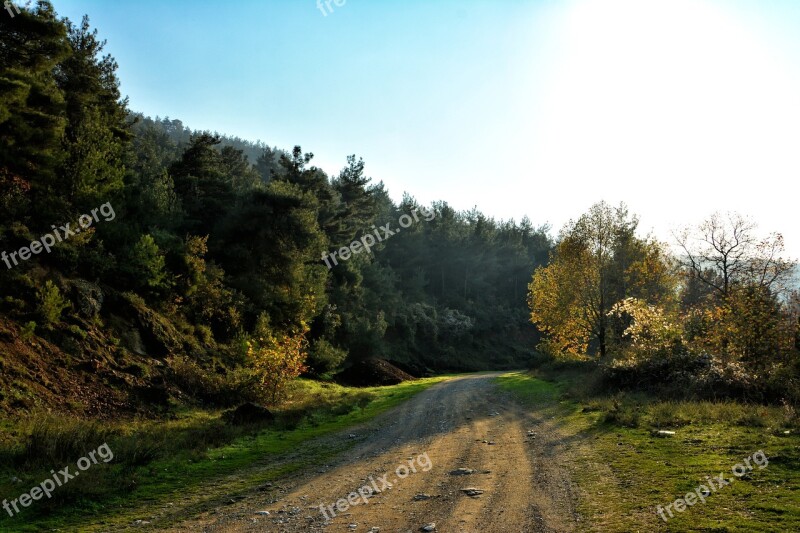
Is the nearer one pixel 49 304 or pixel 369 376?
pixel 49 304

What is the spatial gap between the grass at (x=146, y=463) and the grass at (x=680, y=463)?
670 cm

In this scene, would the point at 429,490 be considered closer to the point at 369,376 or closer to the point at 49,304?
the point at 49,304

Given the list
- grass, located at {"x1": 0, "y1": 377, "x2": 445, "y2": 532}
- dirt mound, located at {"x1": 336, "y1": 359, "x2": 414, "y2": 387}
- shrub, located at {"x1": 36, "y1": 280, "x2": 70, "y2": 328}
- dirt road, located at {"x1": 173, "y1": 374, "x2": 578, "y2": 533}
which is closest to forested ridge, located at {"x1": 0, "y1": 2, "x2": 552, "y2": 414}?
shrub, located at {"x1": 36, "y1": 280, "x2": 70, "y2": 328}

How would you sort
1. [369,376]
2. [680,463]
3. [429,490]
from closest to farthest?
[429,490], [680,463], [369,376]

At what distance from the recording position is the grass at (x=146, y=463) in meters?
7.84

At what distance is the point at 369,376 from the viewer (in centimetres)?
3825

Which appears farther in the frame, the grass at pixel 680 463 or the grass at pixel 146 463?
the grass at pixel 146 463

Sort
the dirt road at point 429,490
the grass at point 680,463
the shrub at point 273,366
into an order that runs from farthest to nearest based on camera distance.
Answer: the shrub at point 273,366 < the dirt road at point 429,490 < the grass at point 680,463

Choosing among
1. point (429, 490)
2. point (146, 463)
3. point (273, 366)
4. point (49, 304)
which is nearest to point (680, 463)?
point (429, 490)

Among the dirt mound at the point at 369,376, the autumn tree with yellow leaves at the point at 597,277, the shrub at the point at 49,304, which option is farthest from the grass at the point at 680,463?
the dirt mound at the point at 369,376

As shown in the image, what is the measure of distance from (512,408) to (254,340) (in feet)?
47.5

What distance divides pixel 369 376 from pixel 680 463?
30706 millimetres

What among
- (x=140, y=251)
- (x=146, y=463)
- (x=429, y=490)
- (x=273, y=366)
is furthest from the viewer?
(x=140, y=251)

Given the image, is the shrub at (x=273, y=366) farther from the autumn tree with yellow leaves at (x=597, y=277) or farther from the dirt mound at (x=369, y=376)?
the autumn tree with yellow leaves at (x=597, y=277)
